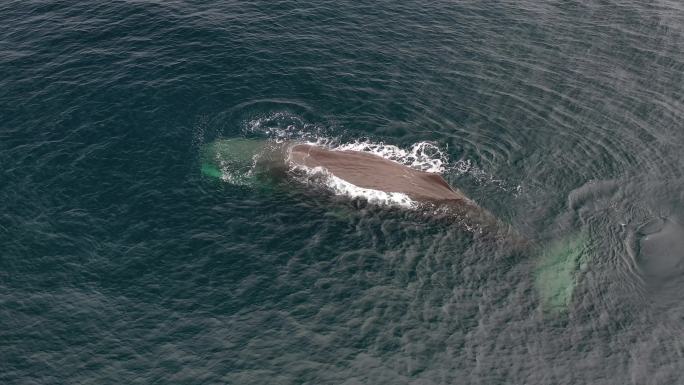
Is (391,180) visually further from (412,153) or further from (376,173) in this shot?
(412,153)

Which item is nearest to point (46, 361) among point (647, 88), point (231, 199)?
point (231, 199)

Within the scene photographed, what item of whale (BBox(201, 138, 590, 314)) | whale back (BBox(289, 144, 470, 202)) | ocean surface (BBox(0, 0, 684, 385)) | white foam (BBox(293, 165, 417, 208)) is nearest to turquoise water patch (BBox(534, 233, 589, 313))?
whale (BBox(201, 138, 590, 314))

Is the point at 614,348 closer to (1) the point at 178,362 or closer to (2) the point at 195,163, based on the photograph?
(1) the point at 178,362

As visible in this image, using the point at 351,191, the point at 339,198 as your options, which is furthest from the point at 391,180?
the point at 339,198

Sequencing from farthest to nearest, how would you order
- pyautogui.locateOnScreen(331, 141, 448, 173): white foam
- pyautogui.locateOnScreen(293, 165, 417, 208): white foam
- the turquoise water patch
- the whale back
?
1. pyautogui.locateOnScreen(331, 141, 448, 173): white foam
2. pyautogui.locateOnScreen(293, 165, 417, 208): white foam
3. the whale back
4. the turquoise water patch

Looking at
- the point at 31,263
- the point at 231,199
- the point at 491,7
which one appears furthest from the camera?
the point at 491,7

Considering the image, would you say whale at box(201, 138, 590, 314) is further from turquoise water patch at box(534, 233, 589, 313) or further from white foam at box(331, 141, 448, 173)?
white foam at box(331, 141, 448, 173)
